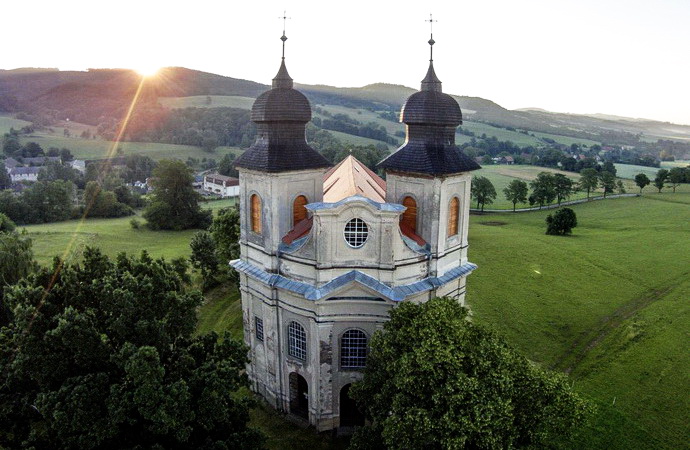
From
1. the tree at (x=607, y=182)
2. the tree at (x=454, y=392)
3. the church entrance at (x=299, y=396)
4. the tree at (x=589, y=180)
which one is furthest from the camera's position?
the tree at (x=607, y=182)

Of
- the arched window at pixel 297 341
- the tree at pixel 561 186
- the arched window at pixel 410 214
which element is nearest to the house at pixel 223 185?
the tree at pixel 561 186

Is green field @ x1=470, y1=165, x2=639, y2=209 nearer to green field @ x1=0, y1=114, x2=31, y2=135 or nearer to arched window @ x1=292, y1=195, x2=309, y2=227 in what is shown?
arched window @ x1=292, y1=195, x2=309, y2=227

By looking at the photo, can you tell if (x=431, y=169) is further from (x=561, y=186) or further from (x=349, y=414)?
(x=561, y=186)

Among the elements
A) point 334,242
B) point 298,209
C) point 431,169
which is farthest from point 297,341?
point 431,169

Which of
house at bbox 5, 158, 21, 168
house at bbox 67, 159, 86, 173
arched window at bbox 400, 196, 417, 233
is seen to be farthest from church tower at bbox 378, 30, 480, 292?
house at bbox 5, 158, 21, 168

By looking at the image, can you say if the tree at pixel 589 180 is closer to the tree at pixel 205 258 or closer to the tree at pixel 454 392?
the tree at pixel 205 258

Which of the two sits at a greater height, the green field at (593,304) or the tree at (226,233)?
the tree at (226,233)

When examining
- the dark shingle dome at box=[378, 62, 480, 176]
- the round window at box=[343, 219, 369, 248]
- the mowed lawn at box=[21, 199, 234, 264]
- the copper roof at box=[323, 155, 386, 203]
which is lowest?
the mowed lawn at box=[21, 199, 234, 264]
